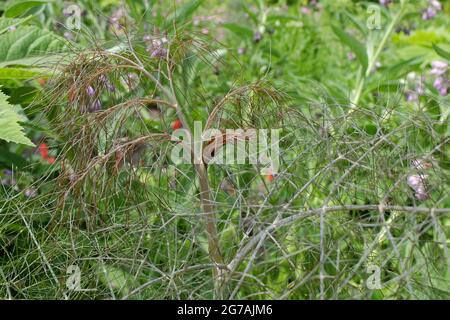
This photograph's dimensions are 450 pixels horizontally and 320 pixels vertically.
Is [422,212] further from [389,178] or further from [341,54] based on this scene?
[341,54]

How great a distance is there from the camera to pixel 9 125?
202 cm

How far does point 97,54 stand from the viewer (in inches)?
78.6

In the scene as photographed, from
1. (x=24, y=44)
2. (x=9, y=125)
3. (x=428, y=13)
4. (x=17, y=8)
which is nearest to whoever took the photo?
(x=9, y=125)

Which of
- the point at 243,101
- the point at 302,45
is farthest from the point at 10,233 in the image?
the point at 302,45

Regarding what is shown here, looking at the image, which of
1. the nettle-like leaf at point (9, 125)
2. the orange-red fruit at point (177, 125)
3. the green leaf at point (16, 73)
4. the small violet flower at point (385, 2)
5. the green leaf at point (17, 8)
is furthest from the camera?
the small violet flower at point (385, 2)

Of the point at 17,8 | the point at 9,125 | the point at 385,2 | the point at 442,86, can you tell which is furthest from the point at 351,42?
the point at 9,125

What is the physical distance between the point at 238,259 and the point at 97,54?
0.73 m

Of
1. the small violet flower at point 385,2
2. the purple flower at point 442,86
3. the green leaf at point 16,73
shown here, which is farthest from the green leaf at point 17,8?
the small violet flower at point 385,2

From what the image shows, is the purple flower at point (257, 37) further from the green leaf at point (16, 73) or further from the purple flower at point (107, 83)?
the purple flower at point (107, 83)

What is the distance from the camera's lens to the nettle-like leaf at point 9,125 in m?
1.98

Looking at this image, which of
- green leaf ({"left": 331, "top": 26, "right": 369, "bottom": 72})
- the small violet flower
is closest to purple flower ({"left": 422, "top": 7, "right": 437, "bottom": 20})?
the small violet flower

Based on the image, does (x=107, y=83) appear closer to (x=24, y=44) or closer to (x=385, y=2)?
(x=24, y=44)

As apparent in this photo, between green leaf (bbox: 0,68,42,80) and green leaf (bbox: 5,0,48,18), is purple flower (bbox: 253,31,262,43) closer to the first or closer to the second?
green leaf (bbox: 5,0,48,18)

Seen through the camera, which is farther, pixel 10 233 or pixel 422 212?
pixel 10 233
